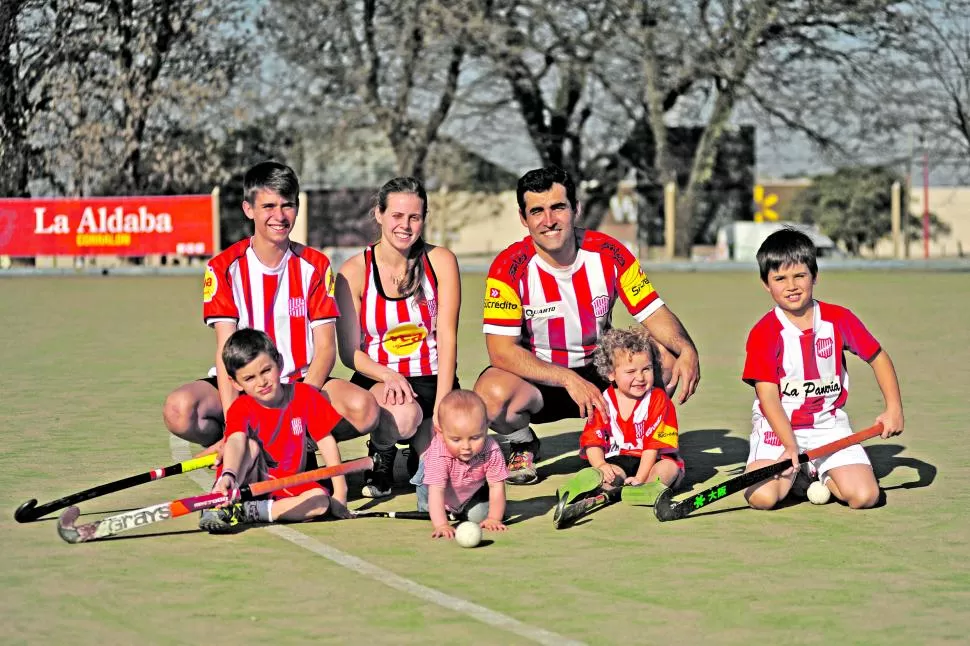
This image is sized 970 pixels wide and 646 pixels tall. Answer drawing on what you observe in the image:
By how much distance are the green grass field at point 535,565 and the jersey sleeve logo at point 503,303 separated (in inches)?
31.0

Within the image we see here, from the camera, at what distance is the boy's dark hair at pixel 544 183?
6973 mm

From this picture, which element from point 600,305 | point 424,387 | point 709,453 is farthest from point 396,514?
point 709,453

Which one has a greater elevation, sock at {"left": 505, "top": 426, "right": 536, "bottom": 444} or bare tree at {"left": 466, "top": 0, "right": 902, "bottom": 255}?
bare tree at {"left": 466, "top": 0, "right": 902, "bottom": 255}

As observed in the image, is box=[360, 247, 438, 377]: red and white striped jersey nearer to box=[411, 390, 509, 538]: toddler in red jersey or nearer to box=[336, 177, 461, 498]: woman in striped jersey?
box=[336, 177, 461, 498]: woman in striped jersey

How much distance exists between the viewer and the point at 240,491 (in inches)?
230

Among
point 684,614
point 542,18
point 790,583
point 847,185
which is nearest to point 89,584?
point 684,614

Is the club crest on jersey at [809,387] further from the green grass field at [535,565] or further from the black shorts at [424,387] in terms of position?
the black shorts at [424,387]

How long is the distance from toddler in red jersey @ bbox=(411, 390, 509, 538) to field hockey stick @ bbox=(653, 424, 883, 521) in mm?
635

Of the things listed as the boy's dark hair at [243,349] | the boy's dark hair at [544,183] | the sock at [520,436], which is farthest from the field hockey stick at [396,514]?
the boy's dark hair at [544,183]

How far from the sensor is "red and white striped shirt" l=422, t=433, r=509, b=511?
5.91 m

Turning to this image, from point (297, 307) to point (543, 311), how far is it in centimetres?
116

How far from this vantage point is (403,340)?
7094 millimetres

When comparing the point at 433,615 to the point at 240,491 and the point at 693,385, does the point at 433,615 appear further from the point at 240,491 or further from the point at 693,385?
the point at 693,385

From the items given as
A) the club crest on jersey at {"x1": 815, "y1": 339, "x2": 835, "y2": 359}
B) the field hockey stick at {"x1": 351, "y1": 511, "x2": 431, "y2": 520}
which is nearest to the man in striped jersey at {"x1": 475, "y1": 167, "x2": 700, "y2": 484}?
the club crest on jersey at {"x1": 815, "y1": 339, "x2": 835, "y2": 359}
